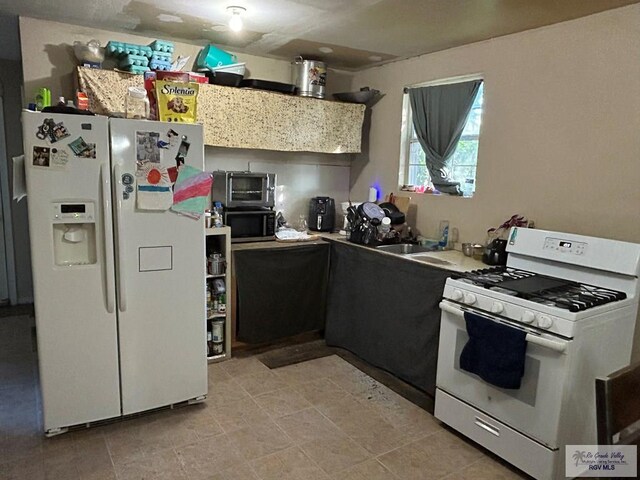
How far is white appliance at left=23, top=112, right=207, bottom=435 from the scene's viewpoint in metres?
2.18

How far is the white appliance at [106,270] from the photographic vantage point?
7.16 feet

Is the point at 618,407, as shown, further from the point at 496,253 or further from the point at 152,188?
the point at 152,188

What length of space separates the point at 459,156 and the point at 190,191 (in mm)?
2031

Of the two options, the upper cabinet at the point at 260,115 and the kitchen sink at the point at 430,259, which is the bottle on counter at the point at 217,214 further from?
the kitchen sink at the point at 430,259

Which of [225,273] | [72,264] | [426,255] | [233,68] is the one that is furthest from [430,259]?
[72,264]

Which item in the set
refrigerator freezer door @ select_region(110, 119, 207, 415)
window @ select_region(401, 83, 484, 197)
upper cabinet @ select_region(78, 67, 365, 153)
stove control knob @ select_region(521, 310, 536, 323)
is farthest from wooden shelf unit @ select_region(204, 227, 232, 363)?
stove control knob @ select_region(521, 310, 536, 323)

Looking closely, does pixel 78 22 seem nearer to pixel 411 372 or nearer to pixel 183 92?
pixel 183 92

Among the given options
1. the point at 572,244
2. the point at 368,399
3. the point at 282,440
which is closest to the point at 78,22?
the point at 282,440

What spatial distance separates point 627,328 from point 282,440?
6.04ft

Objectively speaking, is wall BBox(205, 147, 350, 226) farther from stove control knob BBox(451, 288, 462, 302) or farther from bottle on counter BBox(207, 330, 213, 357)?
stove control knob BBox(451, 288, 462, 302)

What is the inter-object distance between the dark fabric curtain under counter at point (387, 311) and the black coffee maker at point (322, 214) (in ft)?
1.49

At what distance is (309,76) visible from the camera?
368cm

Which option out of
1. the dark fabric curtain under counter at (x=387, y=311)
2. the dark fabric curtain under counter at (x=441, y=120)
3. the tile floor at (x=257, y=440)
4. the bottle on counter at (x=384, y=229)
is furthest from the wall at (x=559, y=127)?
the tile floor at (x=257, y=440)

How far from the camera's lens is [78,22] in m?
2.99
